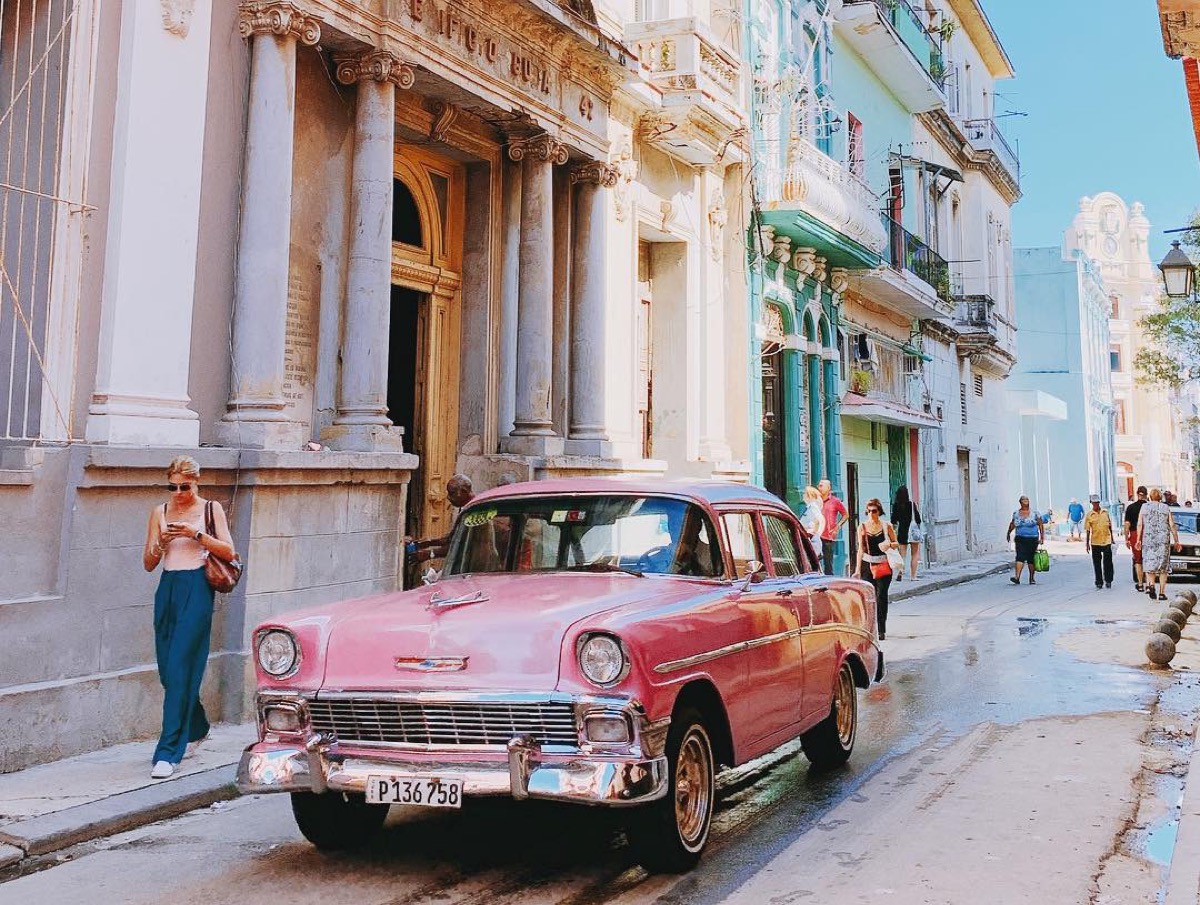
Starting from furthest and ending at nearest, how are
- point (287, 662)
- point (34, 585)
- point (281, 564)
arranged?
1. point (281, 564)
2. point (34, 585)
3. point (287, 662)

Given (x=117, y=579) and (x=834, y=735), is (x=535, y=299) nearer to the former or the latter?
(x=117, y=579)

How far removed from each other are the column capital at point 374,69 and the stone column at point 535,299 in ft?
8.26

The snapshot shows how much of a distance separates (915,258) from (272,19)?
19.9 metres

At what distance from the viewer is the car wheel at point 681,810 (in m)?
4.39

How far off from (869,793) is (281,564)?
14.9 ft

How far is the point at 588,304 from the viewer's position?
13289 millimetres

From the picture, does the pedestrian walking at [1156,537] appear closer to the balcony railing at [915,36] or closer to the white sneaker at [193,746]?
the balcony railing at [915,36]

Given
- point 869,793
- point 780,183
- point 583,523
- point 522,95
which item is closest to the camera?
point 583,523

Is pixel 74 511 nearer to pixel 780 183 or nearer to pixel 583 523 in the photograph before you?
pixel 583 523

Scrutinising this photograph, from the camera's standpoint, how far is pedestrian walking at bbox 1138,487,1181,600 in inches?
660

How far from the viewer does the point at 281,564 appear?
8148mm

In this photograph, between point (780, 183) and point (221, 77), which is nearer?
point (221, 77)

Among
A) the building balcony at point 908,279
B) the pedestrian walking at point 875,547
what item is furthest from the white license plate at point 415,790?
the building balcony at point 908,279

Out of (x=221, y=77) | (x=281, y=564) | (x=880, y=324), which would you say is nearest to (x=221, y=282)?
(x=221, y=77)
